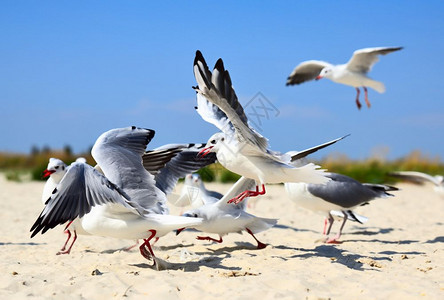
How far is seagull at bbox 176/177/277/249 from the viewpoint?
6105 mm

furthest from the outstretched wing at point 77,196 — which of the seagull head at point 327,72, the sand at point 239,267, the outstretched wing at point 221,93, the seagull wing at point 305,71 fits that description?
the seagull wing at point 305,71

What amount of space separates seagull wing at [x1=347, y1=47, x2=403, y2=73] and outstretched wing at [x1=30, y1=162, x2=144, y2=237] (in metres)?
7.76

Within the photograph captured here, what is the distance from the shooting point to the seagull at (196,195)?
741 cm

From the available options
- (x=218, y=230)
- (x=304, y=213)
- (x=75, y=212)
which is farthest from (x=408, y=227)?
(x=75, y=212)

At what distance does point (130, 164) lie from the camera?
5840 millimetres

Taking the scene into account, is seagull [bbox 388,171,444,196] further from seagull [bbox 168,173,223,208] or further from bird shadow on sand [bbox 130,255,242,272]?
bird shadow on sand [bbox 130,255,242,272]

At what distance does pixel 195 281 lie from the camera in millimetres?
4441

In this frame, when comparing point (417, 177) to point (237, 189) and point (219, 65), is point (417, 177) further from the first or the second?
point (219, 65)

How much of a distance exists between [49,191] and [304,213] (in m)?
5.80

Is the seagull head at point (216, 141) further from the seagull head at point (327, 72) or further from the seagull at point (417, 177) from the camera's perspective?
the seagull head at point (327, 72)

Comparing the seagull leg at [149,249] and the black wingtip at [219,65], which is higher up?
the black wingtip at [219,65]

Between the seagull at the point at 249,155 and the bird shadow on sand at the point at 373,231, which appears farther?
the bird shadow on sand at the point at 373,231

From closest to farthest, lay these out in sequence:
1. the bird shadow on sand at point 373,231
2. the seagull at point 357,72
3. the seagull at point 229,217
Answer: the seagull at point 229,217 → the bird shadow on sand at point 373,231 → the seagull at point 357,72

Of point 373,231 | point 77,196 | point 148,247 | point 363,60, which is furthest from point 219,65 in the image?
point 363,60
